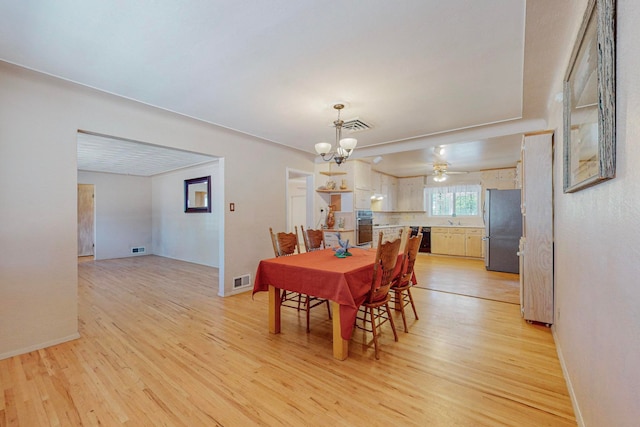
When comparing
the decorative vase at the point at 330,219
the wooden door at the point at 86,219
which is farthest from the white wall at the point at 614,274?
the wooden door at the point at 86,219

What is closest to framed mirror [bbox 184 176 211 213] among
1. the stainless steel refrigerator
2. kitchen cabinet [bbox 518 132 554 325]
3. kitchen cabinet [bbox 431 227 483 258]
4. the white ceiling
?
the white ceiling

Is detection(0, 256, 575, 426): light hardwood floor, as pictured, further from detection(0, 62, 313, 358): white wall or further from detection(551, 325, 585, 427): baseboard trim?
detection(0, 62, 313, 358): white wall

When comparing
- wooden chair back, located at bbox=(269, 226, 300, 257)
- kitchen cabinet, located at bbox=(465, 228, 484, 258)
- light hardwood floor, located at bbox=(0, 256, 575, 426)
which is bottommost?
light hardwood floor, located at bbox=(0, 256, 575, 426)

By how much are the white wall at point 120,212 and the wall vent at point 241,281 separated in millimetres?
5433

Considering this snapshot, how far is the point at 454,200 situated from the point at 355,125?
18.3 ft

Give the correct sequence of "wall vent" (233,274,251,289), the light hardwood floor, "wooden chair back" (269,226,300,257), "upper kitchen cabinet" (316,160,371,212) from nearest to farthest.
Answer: the light hardwood floor < "wooden chair back" (269,226,300,257) < "wall vent" (233,274,251,289) < "upper kitchen cabinet" (316,160,371,212)

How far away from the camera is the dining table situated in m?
2.27

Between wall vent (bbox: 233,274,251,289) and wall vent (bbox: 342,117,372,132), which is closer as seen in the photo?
wall vent (bbox: 342,117,372,132)

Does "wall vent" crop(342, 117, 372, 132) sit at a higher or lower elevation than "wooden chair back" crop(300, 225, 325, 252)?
higher

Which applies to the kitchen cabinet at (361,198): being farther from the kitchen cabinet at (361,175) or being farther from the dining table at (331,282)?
the dining table at (331,282)

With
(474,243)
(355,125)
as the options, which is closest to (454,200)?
(474,243)

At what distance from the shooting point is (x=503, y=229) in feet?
17.8

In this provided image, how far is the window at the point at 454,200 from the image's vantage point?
7.75 m

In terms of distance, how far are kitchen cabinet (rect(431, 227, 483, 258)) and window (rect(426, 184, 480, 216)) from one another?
3.23 feet
